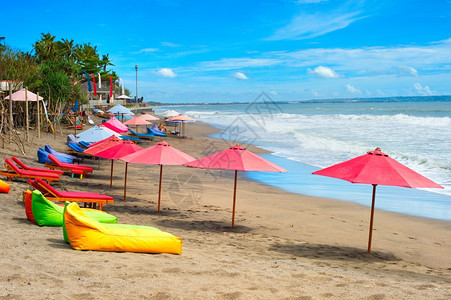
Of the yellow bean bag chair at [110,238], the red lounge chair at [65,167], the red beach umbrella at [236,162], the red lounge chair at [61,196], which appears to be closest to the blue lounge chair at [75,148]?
the red lounge chair at [65,167]

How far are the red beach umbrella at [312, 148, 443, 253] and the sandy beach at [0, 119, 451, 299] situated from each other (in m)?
1.14

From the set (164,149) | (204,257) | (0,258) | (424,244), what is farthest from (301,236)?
(0,258)

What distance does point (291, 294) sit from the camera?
4.39m

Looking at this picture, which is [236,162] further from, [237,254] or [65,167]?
[65,167]

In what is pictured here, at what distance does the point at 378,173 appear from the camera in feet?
21.5

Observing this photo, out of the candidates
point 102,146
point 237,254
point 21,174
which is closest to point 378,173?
point 237,254

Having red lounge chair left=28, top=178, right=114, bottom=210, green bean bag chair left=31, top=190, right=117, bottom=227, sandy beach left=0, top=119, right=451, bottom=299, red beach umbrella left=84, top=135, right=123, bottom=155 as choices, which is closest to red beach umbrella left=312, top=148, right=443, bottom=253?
sandy beach left=0, top=119, right=451, bottom=299

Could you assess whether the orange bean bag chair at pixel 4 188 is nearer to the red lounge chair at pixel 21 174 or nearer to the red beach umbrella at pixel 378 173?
the red lounge chair at pixel 21 174

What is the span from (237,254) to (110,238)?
185cm

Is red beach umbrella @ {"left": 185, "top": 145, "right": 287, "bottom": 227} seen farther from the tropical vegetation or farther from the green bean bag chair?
the tropical vegetation

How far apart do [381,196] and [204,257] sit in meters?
7.04

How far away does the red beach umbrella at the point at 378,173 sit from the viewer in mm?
6430

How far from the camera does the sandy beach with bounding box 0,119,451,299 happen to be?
4266mm

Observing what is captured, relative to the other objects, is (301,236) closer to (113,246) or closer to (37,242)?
(113,246)
